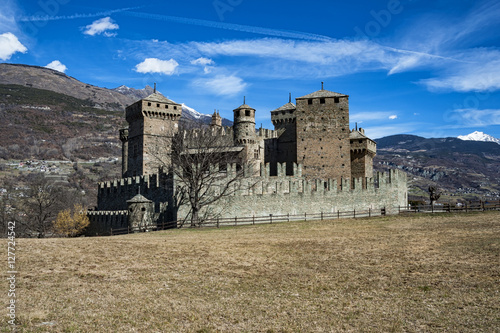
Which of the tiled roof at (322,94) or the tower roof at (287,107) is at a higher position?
the tower roof at (287,107)

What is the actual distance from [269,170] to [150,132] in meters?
15.6

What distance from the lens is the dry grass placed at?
9367 mm

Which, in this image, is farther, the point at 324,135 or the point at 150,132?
the point at 150,132

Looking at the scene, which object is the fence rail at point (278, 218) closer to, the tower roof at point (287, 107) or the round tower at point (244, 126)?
the round tower at point (244, 126)

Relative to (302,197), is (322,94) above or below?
above

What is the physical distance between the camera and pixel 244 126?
4516cm

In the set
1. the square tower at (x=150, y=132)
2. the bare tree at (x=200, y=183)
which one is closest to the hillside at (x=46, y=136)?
the square tower at (x=150, y=132)

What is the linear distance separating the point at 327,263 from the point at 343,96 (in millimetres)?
28844

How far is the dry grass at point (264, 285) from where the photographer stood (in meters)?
9.37

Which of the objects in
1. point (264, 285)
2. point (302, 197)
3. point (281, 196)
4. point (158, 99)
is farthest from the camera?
point (158, 99)

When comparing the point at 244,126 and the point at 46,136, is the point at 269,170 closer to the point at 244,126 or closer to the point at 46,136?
the point at 244,126

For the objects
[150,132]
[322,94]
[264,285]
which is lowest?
[264,285]

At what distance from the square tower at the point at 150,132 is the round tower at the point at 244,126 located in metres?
7.35

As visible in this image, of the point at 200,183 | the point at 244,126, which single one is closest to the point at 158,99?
the point at 244,126
